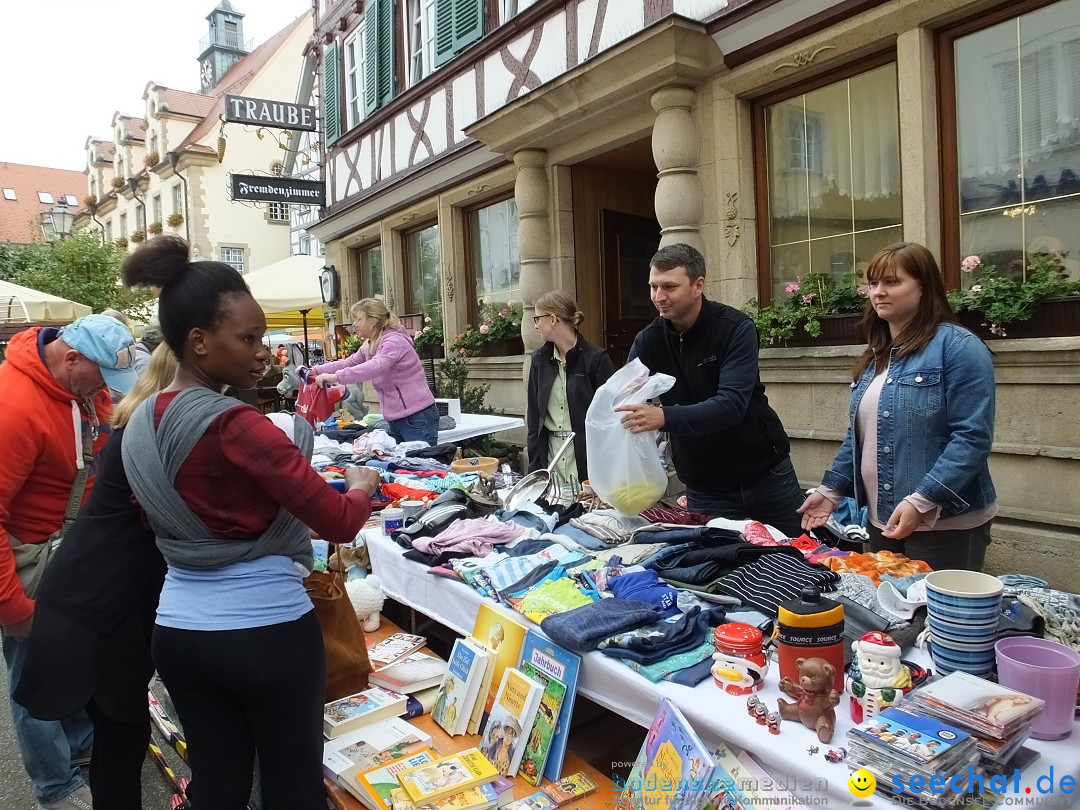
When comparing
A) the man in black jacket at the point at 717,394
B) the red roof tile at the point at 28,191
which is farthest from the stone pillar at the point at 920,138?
the red roof tile at the point at 28,191

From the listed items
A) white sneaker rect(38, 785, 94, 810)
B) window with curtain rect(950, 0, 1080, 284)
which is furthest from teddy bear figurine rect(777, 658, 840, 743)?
window with curtain rect(950, 0, 1080, 284)

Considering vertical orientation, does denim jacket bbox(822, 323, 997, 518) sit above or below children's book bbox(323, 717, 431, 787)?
above

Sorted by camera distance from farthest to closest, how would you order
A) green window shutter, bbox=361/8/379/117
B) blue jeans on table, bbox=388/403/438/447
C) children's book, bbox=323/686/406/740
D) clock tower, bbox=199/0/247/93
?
clock tower, bbox=199/0/247/93 < green window shutter, bbox=361/8/379/117 < blue jeans on table, bbox=388/403/438/447 < children's book, bbox=323/686/406/740

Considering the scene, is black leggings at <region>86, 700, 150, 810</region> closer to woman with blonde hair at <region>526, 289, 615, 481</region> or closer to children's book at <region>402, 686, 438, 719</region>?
children's book at <region>402, 686, 438, 719</region>

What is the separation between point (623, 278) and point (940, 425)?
6.31m

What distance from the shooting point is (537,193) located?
786 centimetres

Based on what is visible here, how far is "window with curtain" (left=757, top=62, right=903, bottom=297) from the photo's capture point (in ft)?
17.3

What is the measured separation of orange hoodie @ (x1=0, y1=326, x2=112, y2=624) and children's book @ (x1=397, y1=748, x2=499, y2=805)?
1482 mm

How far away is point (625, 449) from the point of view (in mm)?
A: 2693

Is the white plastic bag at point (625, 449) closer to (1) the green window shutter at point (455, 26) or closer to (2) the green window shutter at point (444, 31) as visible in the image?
(1) the green window shutter at point (455, 26)

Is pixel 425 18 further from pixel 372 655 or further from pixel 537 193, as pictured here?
pixel 372 655

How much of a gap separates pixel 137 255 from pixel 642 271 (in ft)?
24.4

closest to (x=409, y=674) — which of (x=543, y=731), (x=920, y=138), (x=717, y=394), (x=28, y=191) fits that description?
(x=543, y=731)

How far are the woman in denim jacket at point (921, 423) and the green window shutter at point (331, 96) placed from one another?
1121 centimetres
